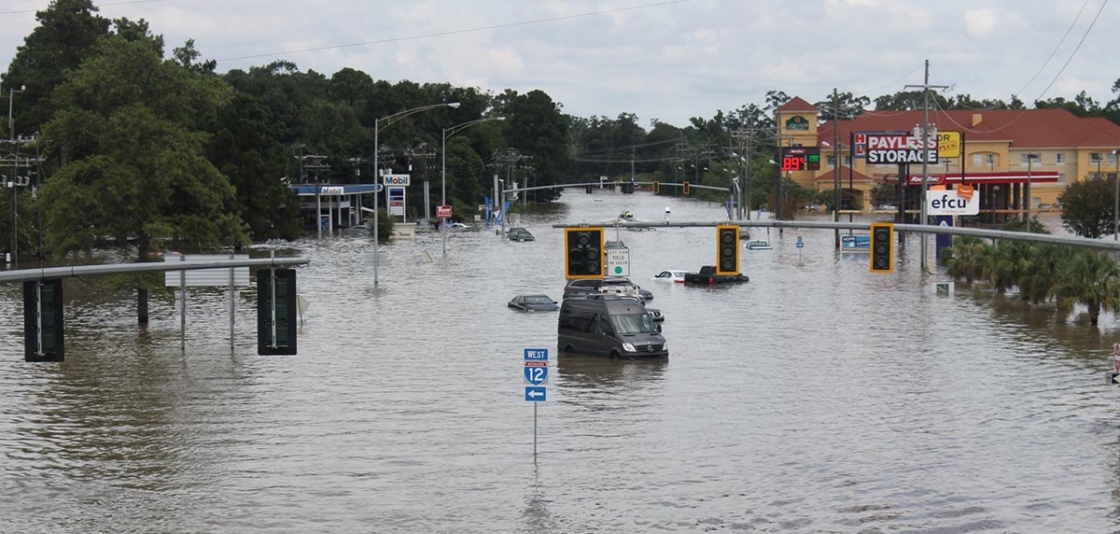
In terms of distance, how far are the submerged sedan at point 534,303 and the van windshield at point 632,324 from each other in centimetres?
1470

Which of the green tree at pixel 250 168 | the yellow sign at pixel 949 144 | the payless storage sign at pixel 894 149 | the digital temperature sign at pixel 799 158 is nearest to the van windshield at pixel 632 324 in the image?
the green tree at pixel 250 168

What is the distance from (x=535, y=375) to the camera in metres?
30.7

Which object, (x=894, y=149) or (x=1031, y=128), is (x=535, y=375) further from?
(x=1031, y=128)

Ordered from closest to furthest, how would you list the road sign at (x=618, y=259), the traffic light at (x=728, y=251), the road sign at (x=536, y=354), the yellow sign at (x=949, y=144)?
the road sign at (x=536, y=354) → the traffic light at (x=728, y=251) → the road sign at (x=618, y=259) → the yellow sign at (x=949, y=144)

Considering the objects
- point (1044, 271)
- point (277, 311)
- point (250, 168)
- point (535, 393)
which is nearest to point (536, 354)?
point (535, 393)

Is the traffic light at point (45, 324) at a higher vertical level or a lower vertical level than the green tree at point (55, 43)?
lower

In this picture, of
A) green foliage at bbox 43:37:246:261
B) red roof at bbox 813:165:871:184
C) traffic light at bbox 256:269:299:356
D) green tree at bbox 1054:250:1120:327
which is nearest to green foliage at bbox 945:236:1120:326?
green tree at bbox 1054:250:1120:327

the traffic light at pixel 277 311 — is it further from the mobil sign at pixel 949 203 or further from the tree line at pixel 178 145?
the mobil sign at pixel 949 203

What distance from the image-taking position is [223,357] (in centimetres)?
4625

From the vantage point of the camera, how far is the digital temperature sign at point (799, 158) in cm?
14138

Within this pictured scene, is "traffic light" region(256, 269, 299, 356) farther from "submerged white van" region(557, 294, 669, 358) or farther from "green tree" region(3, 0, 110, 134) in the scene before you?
"green tree" region(3, 0, 110, 134)

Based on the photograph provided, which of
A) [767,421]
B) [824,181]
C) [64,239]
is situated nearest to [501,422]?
[767,421]

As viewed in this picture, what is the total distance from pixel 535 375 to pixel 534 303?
30219 millimetres

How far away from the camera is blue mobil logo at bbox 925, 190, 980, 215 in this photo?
3568 inches
